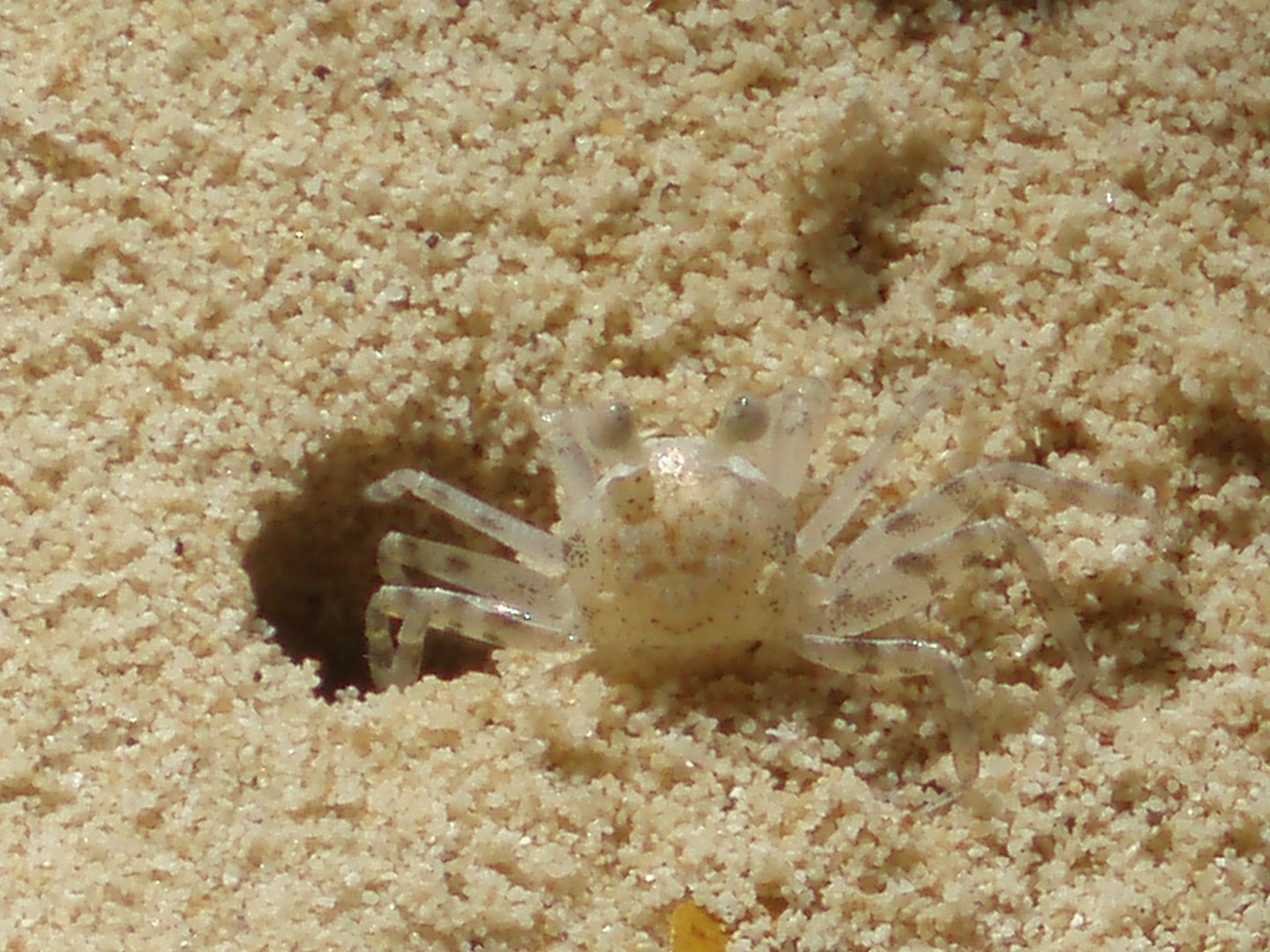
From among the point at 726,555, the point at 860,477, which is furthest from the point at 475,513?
the point at 860,477

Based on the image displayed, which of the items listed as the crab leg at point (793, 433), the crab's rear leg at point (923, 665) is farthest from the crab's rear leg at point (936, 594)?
the crab leg at point (793, 433)

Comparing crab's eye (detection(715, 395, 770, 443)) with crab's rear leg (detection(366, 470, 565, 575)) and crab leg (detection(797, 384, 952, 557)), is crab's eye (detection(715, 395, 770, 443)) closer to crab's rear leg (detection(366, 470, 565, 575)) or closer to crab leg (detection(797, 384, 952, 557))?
crab leg (detection(797, 384, 952, 557))

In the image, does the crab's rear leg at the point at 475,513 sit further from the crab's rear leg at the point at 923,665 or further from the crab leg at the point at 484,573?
the crab's rear leg at the point at 923,665

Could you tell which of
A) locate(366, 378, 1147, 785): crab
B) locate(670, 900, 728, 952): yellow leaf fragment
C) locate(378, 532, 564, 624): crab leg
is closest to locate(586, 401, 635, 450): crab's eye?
locate(366, 378, 1147, 785): crab

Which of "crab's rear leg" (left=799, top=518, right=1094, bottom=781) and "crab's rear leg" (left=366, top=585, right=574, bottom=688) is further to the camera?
"crab's rear leg" (left=366, top=585, right=574, bottom=688)

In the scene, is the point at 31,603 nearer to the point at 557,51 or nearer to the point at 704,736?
the point at 704,736

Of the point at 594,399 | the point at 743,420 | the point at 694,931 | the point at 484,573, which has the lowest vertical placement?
the point at 694,931

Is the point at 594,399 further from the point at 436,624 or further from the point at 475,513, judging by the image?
the point at 436,624

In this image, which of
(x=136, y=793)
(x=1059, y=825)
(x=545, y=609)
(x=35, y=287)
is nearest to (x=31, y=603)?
(x=136, y=793)
